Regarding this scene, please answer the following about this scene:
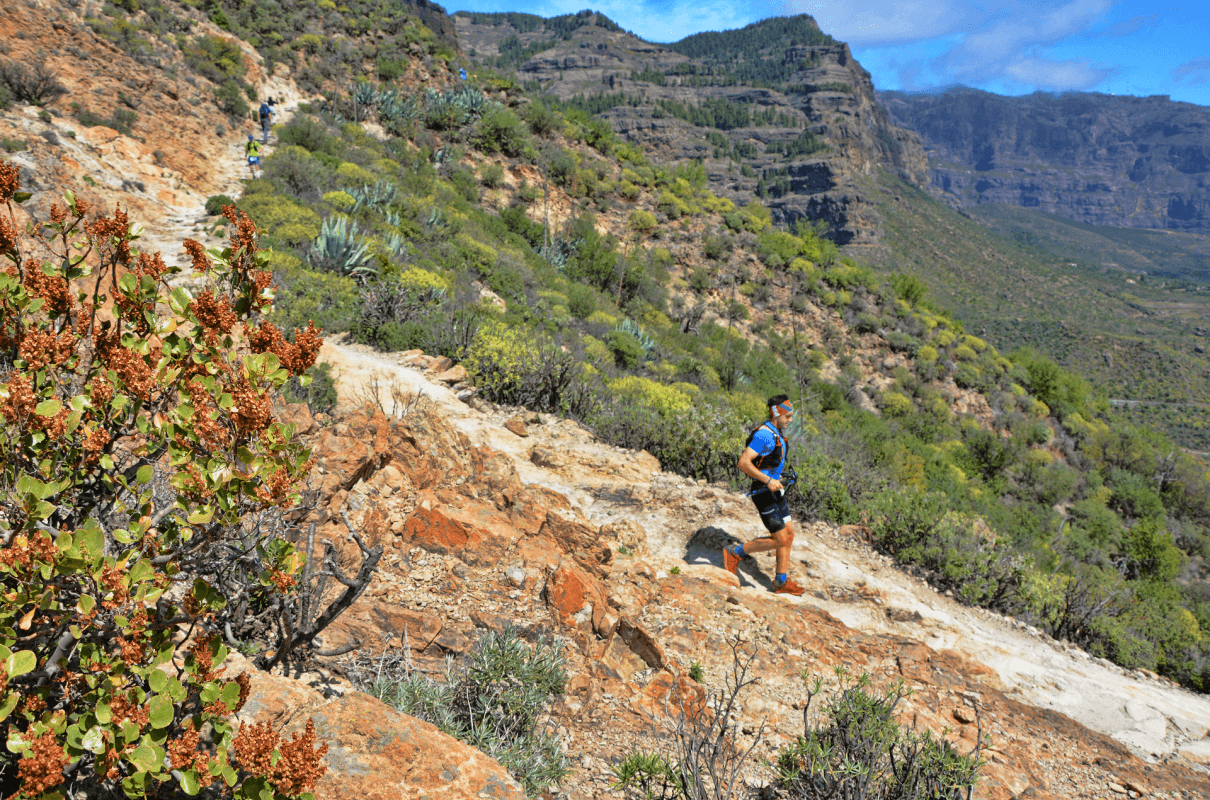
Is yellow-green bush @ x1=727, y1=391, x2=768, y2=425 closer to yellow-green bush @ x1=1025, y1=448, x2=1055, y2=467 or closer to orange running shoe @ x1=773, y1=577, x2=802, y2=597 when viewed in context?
orange running shoe @ x1=773, y1=577, x2=802, y2=597

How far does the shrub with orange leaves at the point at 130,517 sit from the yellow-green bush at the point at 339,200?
422 inches

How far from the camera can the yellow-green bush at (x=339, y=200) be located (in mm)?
11508

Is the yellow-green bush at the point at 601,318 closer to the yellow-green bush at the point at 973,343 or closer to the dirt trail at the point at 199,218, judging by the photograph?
the dirt trail at the point at 199,218

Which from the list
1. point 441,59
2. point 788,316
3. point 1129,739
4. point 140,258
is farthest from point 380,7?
point 1129,739

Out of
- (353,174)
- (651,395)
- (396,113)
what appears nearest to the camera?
(651,395)

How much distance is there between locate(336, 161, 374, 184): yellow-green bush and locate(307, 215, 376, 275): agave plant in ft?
15.8

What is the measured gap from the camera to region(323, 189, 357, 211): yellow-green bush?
1151 centimetres

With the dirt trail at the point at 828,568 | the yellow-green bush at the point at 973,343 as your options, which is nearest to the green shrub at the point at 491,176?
the dirt trail at the point at 828,568

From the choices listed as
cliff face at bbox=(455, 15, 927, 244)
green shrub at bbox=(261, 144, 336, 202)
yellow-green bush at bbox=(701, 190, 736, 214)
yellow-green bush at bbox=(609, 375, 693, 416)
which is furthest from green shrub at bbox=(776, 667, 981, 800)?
cliff face at bbox=(455, 15, 927, 244)

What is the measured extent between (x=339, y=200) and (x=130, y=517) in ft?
38.1

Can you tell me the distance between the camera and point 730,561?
4871 mm

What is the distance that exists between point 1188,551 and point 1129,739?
16.1 metres

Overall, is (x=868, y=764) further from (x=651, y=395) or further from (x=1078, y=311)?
(x=1078, y=311)

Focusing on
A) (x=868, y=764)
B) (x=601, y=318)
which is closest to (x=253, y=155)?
(x=601, y=318)
